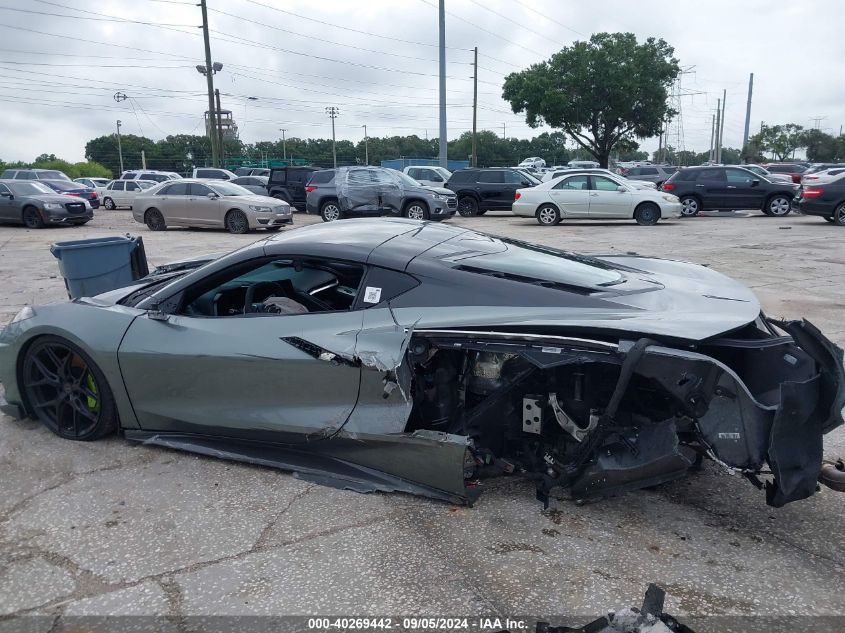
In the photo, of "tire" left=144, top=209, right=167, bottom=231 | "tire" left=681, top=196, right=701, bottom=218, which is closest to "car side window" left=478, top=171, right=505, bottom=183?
"tire" left=681, top=196, right=701, bottom=218

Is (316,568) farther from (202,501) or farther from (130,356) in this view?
(130,356)

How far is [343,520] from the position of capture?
10.0ft

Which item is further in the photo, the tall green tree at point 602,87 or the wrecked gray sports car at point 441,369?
the tall green tree at point 602,87

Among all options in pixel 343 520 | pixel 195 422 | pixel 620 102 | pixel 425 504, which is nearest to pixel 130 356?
pixel 195 422

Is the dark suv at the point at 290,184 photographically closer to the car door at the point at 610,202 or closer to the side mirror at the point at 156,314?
the car door at the point at 610,202

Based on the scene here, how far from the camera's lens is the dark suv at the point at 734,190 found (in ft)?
64.0

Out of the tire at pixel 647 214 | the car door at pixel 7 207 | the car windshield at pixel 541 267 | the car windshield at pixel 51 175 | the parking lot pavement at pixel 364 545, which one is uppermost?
the car windshield at pixel 51 175

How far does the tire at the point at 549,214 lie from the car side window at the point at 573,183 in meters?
0.59

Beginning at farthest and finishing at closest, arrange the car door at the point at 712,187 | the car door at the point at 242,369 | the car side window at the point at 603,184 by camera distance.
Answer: the car door at the point at 712,187
the car side window at the point at 603,184
the car door at the point at 242,369

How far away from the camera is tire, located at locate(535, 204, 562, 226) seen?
18375mm

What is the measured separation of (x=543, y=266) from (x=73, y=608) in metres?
2.63

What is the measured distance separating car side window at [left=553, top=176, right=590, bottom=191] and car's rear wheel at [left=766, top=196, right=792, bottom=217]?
6019 mm

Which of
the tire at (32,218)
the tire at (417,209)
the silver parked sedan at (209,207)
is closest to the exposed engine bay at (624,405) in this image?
the silver parked sedan at (209,207)

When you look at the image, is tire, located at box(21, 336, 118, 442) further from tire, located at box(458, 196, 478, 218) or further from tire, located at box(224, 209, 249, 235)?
tire, located at box(458, 196, 478, 218)
